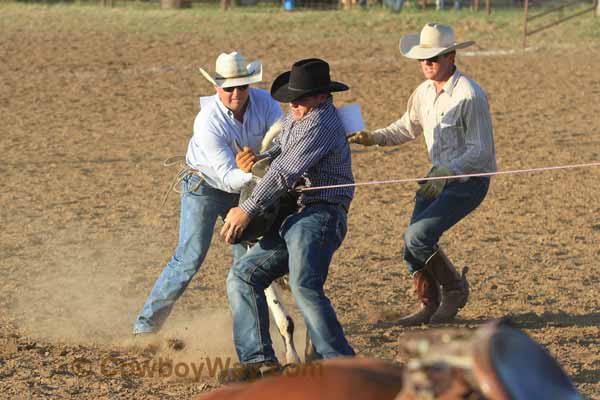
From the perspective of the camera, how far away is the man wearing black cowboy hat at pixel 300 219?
15.3 ft

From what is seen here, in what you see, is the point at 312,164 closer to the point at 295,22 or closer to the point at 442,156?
the point at 442,156

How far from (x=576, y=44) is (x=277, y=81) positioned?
15706 millimetres

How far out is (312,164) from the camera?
4.74 metres

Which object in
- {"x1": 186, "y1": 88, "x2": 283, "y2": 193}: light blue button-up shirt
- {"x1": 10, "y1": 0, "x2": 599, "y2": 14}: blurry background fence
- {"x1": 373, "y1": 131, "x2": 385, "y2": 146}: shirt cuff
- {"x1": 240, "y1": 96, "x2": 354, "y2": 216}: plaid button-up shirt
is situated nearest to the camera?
{"x1": 240, "y1": 96, "x2": 354, "y2": 216}: plaid button-up shirt

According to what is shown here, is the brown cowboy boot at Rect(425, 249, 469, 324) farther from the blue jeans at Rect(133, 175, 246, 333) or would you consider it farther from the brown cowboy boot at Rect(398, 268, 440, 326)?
the blue jeans at Rect(133, 175, 246, 333)

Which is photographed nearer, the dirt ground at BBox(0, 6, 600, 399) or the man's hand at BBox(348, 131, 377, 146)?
the dirt ground at BBox(0, 6, 600, 399)

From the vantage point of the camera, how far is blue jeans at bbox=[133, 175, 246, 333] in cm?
567

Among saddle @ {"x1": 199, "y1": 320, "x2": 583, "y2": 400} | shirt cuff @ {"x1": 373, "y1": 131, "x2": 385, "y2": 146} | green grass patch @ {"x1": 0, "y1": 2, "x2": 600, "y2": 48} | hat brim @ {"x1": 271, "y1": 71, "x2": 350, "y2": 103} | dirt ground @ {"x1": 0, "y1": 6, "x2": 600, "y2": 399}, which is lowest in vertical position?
dirt ground @ {"x1": 0, "y1": 6, "x2": 600, "y2": 399}

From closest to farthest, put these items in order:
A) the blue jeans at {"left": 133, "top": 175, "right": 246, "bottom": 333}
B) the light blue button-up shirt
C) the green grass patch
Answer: the light blue button-up shirt < the blue jeans at {"left": 133, "top": 175, "right": 246, "bottom": 333} < the green grass patch

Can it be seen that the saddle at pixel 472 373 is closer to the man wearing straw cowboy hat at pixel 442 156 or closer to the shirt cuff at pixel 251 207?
the shirt cuff at pixel 251 207

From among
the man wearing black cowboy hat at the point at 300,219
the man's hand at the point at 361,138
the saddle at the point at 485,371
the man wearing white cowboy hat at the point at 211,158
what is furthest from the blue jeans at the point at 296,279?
the saddle at the point at 485,371

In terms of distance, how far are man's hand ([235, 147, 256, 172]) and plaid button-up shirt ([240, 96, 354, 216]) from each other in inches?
11.5

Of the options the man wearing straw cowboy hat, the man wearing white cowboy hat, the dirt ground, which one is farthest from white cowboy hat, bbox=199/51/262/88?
the dirt ground

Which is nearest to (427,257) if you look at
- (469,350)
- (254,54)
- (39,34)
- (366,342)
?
(366,342)
